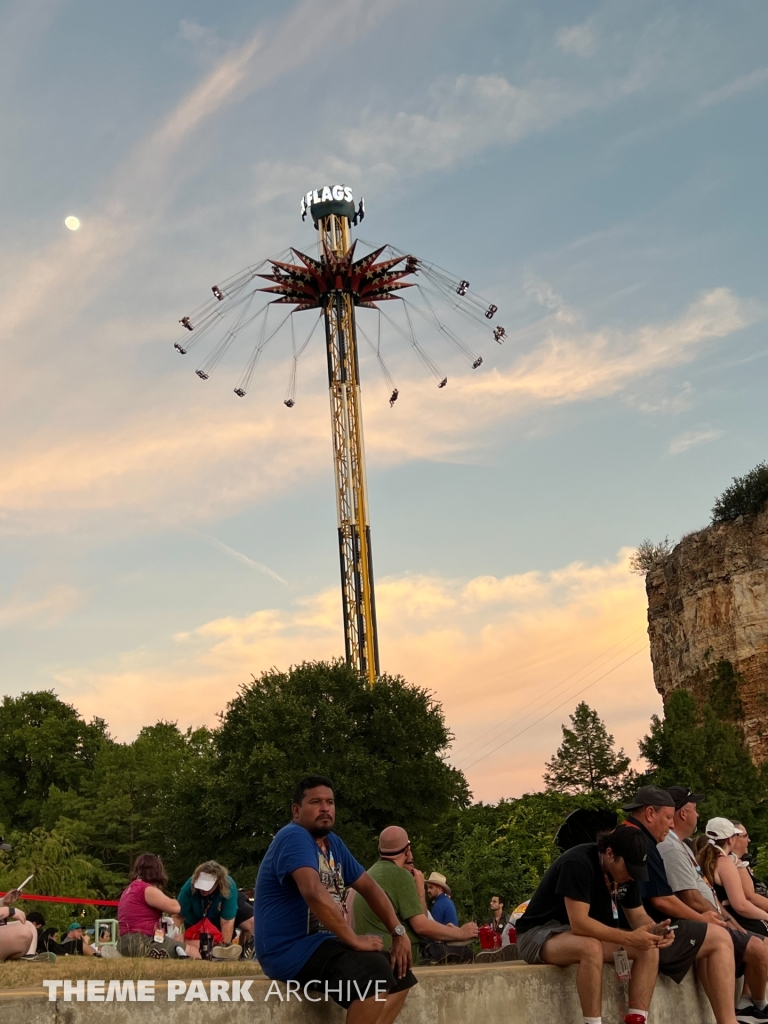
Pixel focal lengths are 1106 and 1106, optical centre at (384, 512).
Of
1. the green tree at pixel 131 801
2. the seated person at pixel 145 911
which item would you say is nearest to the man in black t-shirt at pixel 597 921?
the seated person at pixel 145 911

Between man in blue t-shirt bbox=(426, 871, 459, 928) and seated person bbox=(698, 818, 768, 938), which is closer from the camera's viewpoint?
seated person bbox=(698, 818, 768, 938)

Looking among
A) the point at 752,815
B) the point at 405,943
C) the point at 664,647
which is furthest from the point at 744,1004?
the point at 664,647

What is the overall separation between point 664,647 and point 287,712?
1162 inches

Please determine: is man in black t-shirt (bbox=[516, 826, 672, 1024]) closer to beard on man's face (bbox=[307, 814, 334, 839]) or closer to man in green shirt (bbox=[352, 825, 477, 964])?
man in green shirt (bbox=[352, 825, 477, 964])

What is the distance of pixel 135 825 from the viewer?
57.4 meters

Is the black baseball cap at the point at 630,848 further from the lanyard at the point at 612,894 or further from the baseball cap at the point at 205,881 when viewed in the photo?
the baseball cap at the point at 205,881

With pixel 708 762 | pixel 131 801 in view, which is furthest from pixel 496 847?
pixel 131 801

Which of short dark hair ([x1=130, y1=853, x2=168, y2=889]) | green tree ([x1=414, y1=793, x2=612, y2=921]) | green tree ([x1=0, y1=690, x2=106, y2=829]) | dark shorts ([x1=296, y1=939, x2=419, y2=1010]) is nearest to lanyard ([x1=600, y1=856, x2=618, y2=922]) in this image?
dark shorts ([x1=296, y1=939, x2=419, y2=1010])

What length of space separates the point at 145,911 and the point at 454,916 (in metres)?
3.12

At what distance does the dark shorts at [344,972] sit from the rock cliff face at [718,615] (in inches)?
2147

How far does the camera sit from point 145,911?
1089cm

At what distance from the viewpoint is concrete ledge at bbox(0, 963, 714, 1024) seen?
5.51m

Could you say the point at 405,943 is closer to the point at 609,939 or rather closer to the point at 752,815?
the point at 609,939

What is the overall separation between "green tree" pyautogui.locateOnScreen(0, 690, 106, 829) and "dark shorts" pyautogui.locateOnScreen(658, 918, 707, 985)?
188 ft
